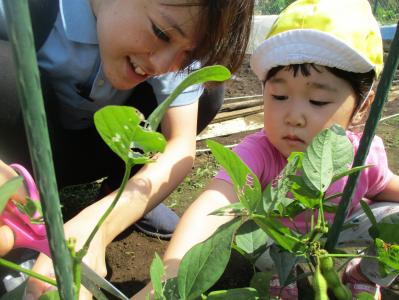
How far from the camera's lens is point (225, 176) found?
110 centimetres

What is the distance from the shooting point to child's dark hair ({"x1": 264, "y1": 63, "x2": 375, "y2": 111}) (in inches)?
41.5

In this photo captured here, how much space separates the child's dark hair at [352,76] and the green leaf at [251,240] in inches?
17.3

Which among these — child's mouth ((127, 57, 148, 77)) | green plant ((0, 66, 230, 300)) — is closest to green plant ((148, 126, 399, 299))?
green plant ((0, 66, 230, 300))

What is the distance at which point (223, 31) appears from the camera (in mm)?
1034

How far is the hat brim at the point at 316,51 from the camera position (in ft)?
3.37

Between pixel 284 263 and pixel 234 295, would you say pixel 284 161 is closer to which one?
pixel 284 263

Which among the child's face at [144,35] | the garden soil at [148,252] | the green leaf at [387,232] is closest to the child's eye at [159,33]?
the child's face at [144,35]

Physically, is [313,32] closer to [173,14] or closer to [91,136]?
[173,14]

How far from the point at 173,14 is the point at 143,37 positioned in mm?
83

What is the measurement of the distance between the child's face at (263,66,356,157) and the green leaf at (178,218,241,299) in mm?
611

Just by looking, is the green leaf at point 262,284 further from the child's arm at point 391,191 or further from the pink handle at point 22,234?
the child's arm at point 391,191

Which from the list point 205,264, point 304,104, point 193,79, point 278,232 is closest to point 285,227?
point 278,232

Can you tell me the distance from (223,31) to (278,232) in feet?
1.99

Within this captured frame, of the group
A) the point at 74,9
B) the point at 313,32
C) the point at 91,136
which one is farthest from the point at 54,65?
the point at 313,32
